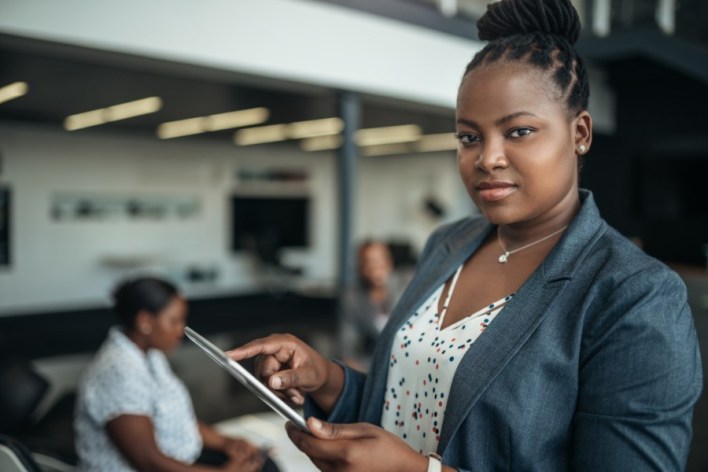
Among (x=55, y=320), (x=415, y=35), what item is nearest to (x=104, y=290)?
(x=55, y=320)

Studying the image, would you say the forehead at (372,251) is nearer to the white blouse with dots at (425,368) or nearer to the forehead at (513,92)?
the white blouse with dots at (425,368)

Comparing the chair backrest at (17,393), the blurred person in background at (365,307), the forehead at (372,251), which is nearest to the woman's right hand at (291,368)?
the chair backrest at (17,393)

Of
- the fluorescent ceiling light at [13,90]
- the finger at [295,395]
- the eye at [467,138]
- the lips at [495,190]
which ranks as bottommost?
the finger at [295,395]

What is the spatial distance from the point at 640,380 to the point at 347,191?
4.76 metres

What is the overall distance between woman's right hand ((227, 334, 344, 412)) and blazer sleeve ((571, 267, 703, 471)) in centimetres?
43

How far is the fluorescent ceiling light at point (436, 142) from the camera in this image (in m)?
10.7

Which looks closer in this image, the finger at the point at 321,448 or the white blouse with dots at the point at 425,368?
the finger at the point at 321,448

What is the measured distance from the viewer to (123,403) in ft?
6.57

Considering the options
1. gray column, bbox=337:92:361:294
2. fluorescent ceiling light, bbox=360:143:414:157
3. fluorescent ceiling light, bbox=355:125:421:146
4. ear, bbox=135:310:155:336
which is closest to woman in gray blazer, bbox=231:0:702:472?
ear, bbox=135:310:155:336

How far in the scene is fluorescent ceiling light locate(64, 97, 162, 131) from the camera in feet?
24.3

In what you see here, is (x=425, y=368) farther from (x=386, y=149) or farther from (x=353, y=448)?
(x=386, y=149)

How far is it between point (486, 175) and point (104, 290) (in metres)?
10.3

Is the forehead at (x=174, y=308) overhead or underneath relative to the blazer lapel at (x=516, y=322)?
underneath

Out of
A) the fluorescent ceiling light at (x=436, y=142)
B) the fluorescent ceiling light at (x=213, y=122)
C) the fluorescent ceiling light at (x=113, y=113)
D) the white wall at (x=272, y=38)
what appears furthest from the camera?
the fluorescent ceiling light at (x=436, y=142)
